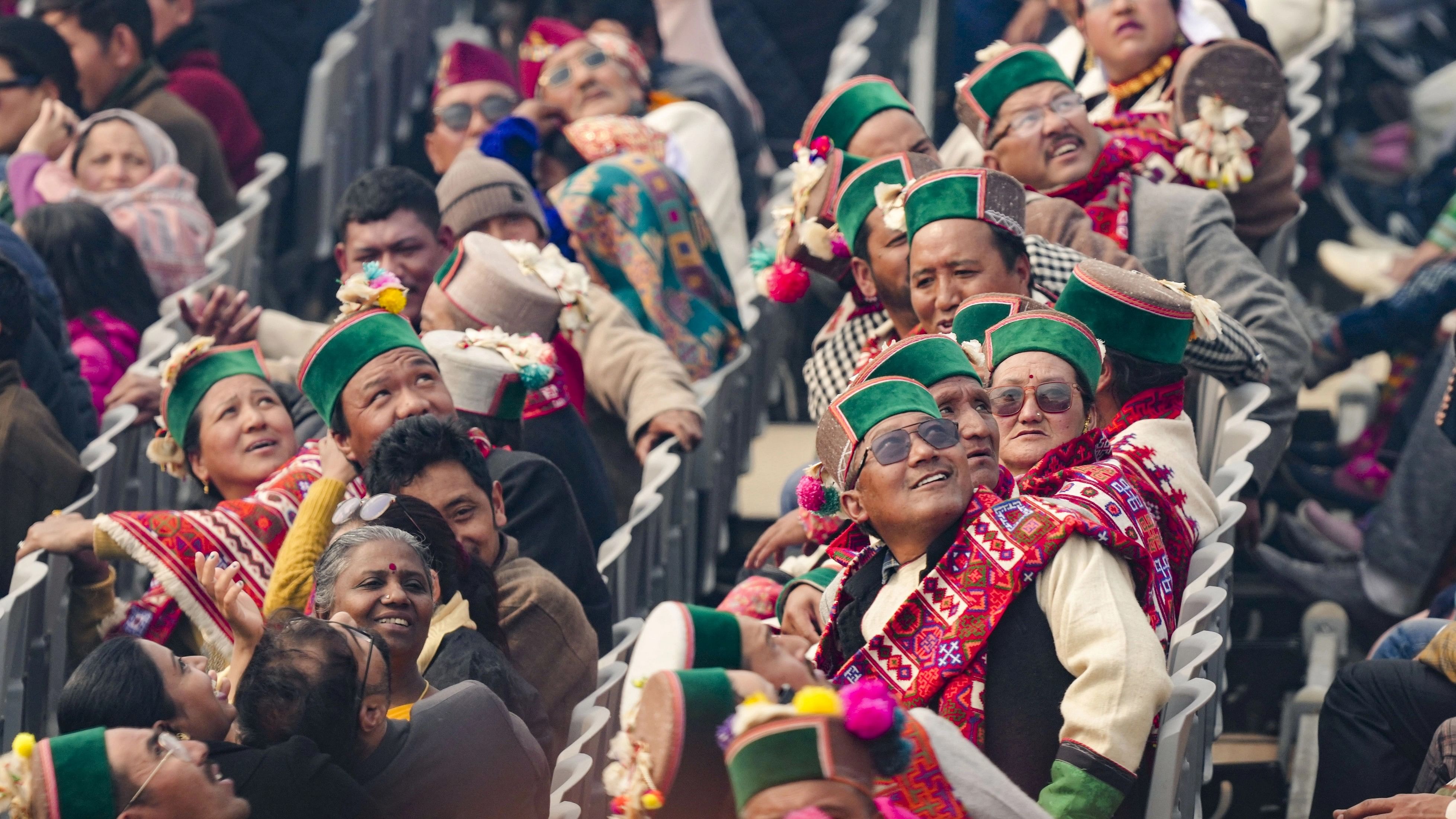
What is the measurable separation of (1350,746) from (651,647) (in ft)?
6.01

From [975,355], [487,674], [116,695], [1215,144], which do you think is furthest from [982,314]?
[116,695]

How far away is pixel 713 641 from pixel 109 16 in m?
4.69

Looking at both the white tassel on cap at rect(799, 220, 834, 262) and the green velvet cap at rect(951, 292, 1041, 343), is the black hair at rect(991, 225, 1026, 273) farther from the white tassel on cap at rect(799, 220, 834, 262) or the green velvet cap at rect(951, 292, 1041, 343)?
the white tassel on cap at rect(799, 220, 834, 262)

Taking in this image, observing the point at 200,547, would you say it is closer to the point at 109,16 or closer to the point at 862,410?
the point at 862,410

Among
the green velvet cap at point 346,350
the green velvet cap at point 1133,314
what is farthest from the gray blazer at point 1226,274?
the green velvet cap at point 346,350

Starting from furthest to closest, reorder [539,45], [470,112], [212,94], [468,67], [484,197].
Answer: [539,45], [212,94], [468,67], [470,112], [484,197]

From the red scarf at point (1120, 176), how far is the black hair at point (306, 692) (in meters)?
2.47

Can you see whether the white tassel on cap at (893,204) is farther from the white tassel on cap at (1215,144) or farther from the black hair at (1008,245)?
the white tassel on cap at (1215,144)

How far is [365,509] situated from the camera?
415 cm

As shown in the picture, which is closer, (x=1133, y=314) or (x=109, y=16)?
(x=1133, y=314)

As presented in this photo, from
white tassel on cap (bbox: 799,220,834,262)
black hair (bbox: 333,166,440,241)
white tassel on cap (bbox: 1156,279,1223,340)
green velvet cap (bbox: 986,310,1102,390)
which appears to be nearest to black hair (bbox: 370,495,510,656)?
green velvet cap (bbox: 986,310,1102,390)

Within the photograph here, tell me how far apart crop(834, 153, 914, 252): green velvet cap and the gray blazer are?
0.73 m

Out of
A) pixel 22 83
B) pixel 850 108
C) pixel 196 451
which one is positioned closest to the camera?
pixel 196 451

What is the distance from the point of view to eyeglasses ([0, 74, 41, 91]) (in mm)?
6957
